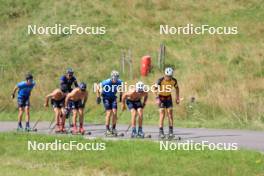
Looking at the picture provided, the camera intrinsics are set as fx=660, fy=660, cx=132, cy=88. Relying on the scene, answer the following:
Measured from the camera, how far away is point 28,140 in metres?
18.0

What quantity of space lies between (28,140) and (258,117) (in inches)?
328

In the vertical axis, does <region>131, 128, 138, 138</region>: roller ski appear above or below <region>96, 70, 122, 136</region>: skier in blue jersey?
below

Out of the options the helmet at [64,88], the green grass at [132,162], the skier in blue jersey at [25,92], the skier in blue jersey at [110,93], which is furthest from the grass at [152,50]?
the green grass at [132,162]

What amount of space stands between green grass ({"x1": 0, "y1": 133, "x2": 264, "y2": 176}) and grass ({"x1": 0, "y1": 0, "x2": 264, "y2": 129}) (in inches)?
294

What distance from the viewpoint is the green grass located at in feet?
44.8

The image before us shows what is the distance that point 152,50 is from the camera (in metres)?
34.6

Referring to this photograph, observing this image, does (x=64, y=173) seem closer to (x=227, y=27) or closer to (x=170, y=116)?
(x=170, y=116)

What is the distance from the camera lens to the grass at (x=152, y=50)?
25.0 metres

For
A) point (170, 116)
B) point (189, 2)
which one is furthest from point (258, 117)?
point (189, 2)

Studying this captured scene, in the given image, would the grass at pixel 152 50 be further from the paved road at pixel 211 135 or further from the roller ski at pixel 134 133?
the roller ski at pixel 134 133

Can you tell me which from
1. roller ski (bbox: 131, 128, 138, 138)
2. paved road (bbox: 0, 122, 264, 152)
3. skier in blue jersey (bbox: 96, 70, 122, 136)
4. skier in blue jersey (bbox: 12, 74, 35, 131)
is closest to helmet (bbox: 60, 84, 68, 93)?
skier in blue jersey (bbox: 12, 74, 35, 131)

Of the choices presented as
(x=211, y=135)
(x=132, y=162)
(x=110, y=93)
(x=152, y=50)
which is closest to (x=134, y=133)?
(x=110, y=93)

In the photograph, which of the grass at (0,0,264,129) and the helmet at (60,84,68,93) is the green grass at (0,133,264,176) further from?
the grass at (0,0,264,129)

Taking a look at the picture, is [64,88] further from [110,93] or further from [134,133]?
[134,133]
